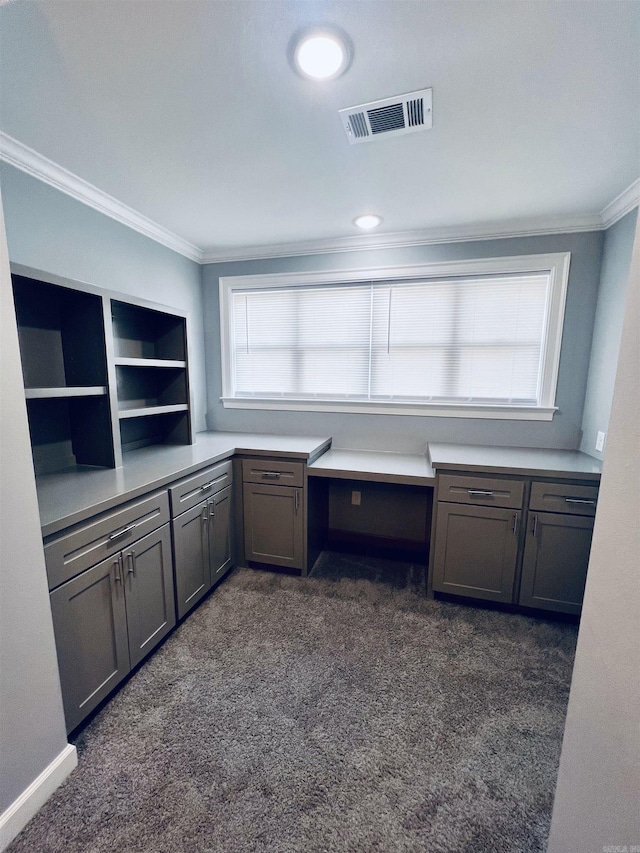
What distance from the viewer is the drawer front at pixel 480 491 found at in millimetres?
2160

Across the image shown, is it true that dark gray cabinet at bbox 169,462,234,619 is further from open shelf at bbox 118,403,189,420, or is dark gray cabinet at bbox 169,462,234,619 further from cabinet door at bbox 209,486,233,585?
open shelf at bbox 118,403,189,420

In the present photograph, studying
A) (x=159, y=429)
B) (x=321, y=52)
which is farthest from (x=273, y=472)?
(x=321, y=52)

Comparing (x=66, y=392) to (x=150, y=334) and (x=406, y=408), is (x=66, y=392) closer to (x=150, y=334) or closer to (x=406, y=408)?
(x=150, y=334)

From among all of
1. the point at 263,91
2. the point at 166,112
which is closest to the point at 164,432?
the point at 166,112

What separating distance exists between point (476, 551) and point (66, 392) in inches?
99.2

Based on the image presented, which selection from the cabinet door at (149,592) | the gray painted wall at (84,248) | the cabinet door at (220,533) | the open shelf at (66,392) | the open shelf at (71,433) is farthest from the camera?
the cabinet door at (220,533)

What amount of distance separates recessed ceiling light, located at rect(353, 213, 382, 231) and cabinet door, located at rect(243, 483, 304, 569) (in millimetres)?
1965

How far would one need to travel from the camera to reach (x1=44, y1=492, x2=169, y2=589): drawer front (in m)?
1.32

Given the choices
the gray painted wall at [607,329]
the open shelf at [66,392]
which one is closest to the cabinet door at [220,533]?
the open shelf at [66,392]

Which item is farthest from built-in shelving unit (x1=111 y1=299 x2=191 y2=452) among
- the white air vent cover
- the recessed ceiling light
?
the white air vent cover

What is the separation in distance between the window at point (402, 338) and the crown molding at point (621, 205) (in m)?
0.28

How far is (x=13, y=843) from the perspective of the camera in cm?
112

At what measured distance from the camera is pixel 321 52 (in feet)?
3.87

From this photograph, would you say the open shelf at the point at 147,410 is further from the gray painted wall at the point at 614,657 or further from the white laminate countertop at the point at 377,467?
the gray painted wall at the point at 614,657
